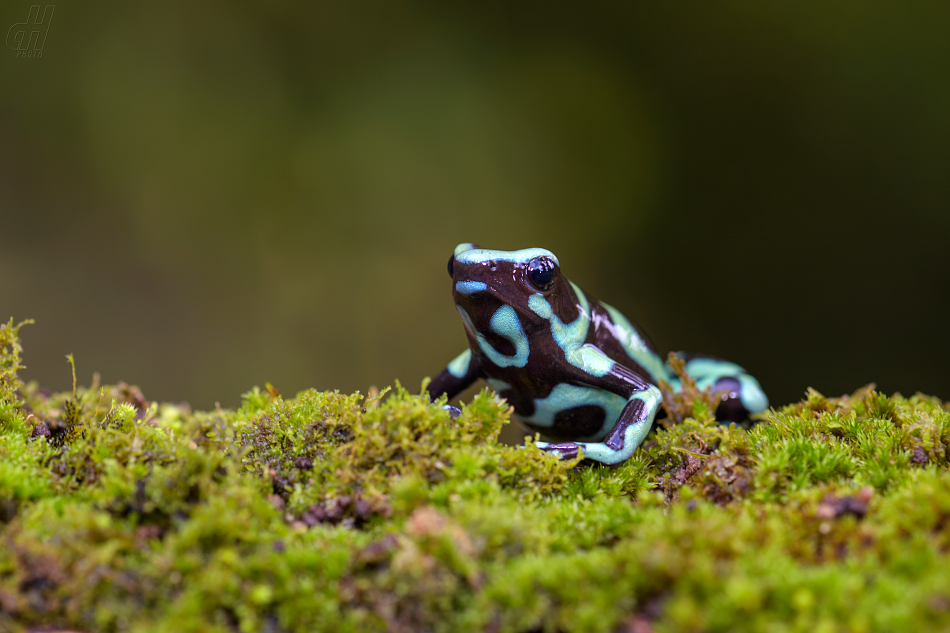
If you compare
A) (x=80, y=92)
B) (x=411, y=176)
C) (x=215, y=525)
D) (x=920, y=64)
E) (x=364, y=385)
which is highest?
(x=80, y=92)

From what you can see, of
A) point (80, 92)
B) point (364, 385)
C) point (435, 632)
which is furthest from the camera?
point (364, 385)

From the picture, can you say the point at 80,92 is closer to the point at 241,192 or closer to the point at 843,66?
the point at 241,192

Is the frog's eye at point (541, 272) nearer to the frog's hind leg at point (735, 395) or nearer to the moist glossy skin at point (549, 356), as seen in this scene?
the moist glossy skin at point (549, 356)

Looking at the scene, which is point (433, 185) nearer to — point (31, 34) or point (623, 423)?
point (31, 34)

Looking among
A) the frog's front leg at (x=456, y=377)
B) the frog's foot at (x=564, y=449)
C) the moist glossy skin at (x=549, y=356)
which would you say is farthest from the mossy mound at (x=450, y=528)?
the frog's front leg at (x=456, y=377)

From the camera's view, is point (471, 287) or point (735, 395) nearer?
point (471, 287)

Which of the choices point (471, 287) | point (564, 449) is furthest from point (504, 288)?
point (564, 449)

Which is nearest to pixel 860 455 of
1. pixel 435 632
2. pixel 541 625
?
pixel 541 625
